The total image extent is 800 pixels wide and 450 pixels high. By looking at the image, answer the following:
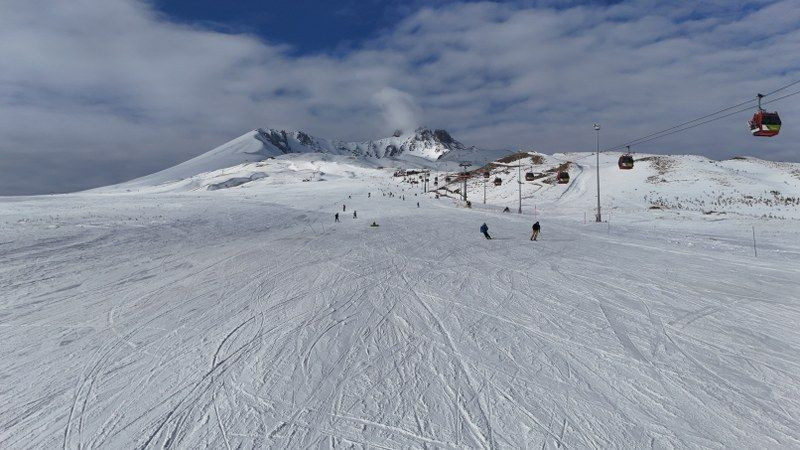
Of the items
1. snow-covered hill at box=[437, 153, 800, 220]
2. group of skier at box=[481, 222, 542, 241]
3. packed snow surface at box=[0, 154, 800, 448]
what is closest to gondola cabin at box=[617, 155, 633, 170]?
snow-covered hill at box=[437, 153, 800, 220]

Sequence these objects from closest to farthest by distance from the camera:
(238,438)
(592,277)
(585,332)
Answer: (238,438)
(585,332)
(592,277)

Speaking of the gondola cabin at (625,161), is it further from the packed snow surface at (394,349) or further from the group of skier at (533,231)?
the packed snow surface at (394,349)

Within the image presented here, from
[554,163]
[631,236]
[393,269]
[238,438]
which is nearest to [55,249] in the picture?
[393,269]

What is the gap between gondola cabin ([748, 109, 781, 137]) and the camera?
16047mm

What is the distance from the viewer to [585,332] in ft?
24.5

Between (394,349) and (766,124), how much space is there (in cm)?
1809

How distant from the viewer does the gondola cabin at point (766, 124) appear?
52.6 ft

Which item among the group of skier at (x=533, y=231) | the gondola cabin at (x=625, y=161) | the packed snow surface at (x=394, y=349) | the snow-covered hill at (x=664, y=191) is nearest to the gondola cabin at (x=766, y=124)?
the packed snow surface at (x=394, y=349)

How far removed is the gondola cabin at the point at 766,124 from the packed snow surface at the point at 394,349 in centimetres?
475

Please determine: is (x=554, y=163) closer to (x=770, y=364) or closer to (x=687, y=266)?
(x=687, y=266)

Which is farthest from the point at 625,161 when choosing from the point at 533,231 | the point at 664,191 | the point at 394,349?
the point at 394,349

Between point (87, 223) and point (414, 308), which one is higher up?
point (87, 223)

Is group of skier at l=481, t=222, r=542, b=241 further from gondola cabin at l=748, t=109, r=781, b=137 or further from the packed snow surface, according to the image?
gondola cabin at l=748, t=109, r=781, b=137

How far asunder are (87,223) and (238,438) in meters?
23.0
